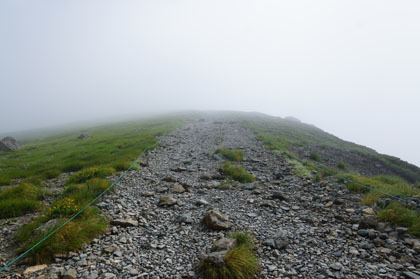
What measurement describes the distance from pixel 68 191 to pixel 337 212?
13948 millimetres

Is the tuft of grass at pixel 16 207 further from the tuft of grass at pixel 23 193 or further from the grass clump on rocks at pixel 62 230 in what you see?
the grass clump on rocks at pixel 62 230

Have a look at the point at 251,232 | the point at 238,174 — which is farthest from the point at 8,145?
the point at 251,232

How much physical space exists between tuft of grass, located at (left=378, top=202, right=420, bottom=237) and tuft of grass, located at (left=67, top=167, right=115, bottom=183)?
1519 centimetres

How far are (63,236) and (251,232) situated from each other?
6791 mm

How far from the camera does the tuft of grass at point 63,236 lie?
5848mm

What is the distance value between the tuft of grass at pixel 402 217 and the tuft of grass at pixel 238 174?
23.4ft

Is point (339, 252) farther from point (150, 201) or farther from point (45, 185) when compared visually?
point (45, 185)

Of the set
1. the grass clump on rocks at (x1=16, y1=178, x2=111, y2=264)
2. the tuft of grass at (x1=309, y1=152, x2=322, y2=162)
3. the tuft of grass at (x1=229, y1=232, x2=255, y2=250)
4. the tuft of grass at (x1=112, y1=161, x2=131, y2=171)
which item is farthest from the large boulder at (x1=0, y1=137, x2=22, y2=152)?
the tuft of grass at (x1=309, y1=152, x2=322, y2=162)

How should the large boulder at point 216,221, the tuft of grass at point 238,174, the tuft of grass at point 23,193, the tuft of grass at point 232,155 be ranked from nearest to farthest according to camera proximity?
1. the large boulder at point 216,221
2. the tuft of grass at point 23,193
3. the tuft of grass at point 238,174
4. the tuft of grass at point 232,155

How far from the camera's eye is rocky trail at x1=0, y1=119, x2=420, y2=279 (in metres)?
5.65

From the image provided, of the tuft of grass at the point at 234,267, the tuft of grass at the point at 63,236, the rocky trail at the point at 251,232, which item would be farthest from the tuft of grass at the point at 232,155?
the tuft of grass at the point at 63,236

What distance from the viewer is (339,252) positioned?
249 inches

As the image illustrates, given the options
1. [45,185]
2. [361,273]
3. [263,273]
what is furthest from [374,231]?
[45,185]

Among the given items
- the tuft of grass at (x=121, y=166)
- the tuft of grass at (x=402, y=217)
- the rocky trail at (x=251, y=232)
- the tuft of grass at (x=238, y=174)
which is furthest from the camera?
the tuft of grass at (x=121, y=166)
